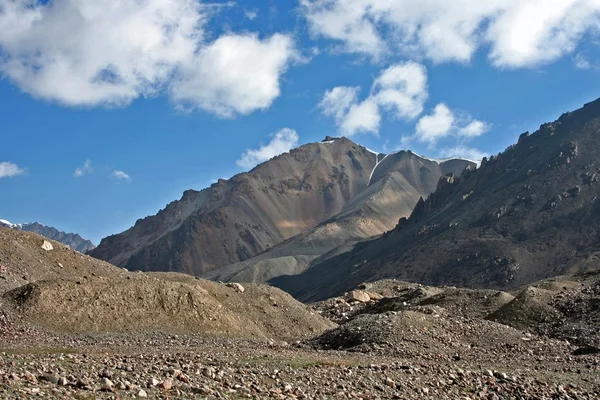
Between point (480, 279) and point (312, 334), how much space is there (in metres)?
126

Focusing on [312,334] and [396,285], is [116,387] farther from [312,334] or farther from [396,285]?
[396,285]

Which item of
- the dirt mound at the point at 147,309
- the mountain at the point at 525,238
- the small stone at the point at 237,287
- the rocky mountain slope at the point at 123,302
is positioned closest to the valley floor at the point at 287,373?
the dirt mound at the point at 147,309

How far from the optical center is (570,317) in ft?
136

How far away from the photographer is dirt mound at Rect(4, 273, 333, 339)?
3859 cm

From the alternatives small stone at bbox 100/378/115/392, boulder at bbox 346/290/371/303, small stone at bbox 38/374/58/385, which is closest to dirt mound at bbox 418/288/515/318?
boulder at bbox 346/290/371/303

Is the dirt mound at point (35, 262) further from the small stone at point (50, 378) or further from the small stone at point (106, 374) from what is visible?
the small stone at point (50, 378)

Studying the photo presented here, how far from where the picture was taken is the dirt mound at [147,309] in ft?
127

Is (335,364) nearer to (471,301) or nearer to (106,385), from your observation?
(106,385)

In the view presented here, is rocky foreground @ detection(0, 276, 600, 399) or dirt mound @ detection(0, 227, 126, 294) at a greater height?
dirt mound @ detection(0, 227, 126, 294)

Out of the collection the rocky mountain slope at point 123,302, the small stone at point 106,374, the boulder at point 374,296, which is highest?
the rocky mountain slope at point 123,302

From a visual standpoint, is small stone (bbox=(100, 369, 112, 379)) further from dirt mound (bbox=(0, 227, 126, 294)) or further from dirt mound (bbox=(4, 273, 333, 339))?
dirt mound (bbox=(0, 227, 126, 294))

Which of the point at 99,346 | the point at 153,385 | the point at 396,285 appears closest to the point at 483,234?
the point at 396,285

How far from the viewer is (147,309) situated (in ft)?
135

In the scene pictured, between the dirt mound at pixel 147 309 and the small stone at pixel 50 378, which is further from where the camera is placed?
the dirt mound at pixel 147 309
